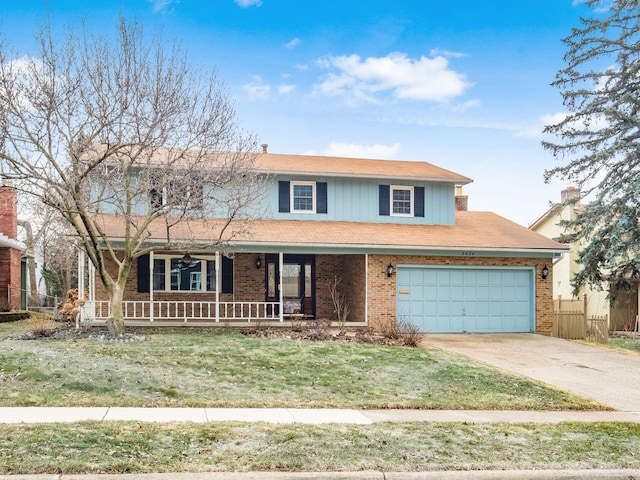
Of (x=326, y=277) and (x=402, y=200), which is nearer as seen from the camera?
(x=326, y=277)

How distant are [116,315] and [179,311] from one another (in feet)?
16.3

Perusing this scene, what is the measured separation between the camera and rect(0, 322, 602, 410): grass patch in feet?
33.4

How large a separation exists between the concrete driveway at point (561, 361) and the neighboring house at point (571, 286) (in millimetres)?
7829

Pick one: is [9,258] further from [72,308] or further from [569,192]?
[569,192]

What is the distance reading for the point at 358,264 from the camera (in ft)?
69.8

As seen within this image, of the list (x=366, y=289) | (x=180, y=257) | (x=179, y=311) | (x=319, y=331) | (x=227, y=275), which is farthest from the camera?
(x=227, y=275)

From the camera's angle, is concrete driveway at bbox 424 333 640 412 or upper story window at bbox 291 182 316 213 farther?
upper story window at bbox 291 182 316 213

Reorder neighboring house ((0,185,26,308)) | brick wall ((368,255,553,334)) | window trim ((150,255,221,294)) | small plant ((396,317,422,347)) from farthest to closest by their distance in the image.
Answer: neighboring house ((0,185,26,308))
window trim ((150,255,221,294))
brick wall ((368,255,553,334))
small plant ((396,317,422,347))

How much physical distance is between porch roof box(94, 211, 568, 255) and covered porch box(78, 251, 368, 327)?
706mm

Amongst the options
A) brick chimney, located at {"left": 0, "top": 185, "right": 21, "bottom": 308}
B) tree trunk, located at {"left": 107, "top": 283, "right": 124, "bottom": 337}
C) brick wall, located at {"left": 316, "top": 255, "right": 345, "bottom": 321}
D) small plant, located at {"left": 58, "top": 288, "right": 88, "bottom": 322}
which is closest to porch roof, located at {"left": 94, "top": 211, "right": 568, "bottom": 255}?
brick wall, located at {"left": 316, "top": 255, "right": 345, "bottom": 321}

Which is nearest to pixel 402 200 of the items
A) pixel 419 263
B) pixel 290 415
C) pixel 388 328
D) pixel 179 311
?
pixel 419 263

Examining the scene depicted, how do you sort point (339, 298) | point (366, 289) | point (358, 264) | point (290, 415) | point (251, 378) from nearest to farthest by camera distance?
point (290, 415)
point (251, 378)
point (366, 289)
point (358, 264)
point (339, 298)

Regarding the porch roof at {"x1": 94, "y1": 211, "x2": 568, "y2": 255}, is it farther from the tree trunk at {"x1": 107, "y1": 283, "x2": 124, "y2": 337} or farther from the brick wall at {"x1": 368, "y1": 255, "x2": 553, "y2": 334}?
the tree trunk at {"x1": 107, "y1": 283, "x2": 124, "y2": 337}

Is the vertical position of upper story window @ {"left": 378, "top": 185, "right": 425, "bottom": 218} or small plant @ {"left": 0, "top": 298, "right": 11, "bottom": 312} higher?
upper story window @ {"left": 378, "top": 185, "right": 425, "bottom": 218}
